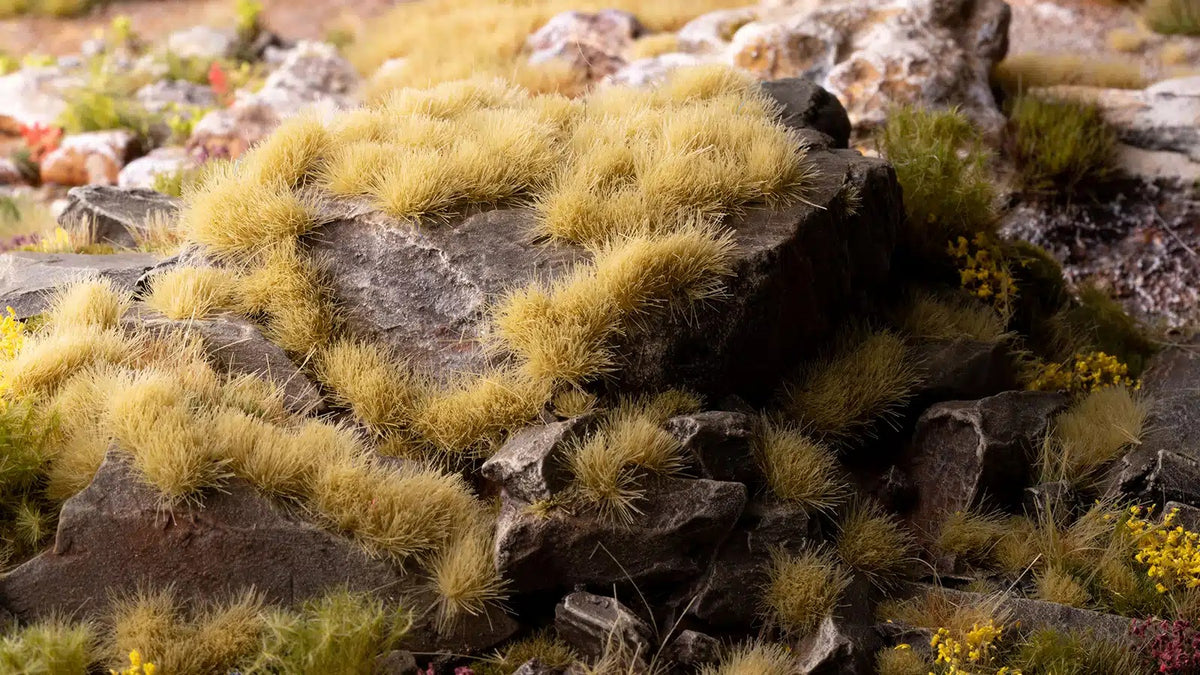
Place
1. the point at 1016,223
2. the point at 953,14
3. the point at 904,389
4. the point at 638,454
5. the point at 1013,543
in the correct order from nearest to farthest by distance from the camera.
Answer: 1. the point at 638,454
2. the point at 1013,543
3. the point at 904,389
4. the point at 1016,223
5. the point at 953,14

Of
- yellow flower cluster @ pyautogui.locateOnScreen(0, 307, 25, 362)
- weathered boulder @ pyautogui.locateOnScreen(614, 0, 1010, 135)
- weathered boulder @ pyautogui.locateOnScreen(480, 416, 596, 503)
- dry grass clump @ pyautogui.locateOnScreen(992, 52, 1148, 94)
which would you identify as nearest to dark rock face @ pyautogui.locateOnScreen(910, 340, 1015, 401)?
weathered boulder @ pyautogui.locateOnScreen(480, 416, 596, 503)

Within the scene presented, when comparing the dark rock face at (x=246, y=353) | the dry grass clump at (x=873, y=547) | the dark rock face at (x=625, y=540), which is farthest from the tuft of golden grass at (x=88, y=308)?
the dry grass clump at (x=873, y=547)

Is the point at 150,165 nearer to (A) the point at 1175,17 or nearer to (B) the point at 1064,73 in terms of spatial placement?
(B) the point at 1064,73

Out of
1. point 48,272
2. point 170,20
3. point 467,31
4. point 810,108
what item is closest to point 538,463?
point 48,272

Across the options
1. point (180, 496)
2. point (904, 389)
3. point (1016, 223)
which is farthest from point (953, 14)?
point (180, 496)

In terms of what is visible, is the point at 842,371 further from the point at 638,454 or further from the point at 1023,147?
the point at 1023,147

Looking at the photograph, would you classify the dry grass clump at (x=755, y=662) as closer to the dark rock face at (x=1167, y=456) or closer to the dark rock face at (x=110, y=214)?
the dark rock face at (x=1167, y=456)
